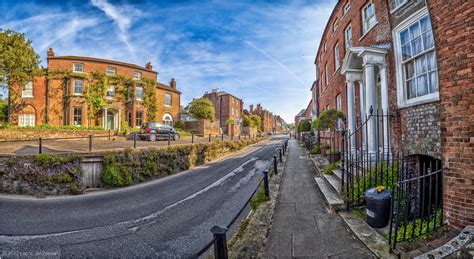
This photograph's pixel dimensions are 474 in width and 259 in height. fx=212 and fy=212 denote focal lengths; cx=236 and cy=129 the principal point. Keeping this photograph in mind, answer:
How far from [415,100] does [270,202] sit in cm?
477

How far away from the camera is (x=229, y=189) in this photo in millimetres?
9656

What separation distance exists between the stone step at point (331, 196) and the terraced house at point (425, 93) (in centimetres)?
127

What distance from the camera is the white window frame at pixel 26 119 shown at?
22758mm

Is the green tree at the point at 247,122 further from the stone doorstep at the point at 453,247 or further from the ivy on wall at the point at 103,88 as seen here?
the stone doorstep at the point at 453,247

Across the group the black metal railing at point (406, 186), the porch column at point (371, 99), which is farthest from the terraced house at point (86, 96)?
the black metal railing at point (406, 186)

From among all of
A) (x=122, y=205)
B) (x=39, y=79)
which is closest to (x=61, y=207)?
(x=122, y=205)

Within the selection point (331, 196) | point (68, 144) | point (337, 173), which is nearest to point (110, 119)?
point (68, 144)

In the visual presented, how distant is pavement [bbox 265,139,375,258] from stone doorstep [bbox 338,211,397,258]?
0.09m

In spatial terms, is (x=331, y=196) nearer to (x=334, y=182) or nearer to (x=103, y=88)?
(x=334, y=182)

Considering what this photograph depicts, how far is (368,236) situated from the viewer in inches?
150

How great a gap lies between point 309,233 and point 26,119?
30.9 meters

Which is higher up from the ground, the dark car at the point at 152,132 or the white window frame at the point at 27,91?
the white window frame at the point at 27,91

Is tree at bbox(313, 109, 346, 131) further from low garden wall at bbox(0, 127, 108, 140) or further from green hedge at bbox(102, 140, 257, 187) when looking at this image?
low garden wall at bbox(0, 127, 108, 140)

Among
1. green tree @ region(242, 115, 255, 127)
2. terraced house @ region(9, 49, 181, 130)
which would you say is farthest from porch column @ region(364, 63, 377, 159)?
green tree @ region(242, 115, 255, 127)
